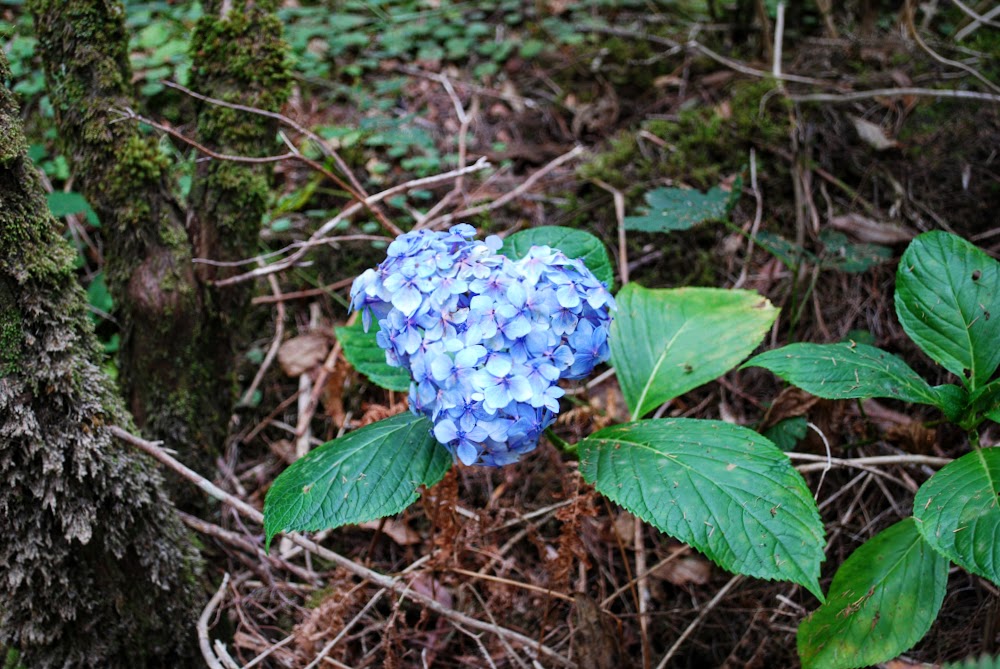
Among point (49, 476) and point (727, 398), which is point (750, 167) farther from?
point (49, 476)

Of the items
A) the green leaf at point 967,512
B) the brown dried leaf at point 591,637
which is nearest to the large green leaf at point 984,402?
the green leaf at point 967,512

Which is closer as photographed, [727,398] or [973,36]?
[727,398]

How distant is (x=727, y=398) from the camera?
94.0 inches

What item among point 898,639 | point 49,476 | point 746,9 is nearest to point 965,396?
point 898,639

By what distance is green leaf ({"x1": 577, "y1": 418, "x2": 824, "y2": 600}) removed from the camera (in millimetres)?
1267

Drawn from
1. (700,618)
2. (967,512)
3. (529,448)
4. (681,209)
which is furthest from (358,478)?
(681,209)

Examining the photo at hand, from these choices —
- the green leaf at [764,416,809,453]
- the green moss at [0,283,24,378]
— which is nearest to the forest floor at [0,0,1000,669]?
the green leaf at [764,416,809,453]

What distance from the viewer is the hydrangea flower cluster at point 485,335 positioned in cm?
132

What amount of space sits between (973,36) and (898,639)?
2610 mm

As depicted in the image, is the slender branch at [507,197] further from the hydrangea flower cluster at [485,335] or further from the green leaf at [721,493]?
the green leaf at [721,493]

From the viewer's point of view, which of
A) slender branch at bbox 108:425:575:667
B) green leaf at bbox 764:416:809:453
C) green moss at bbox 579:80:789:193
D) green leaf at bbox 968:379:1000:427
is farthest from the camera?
green moss at bbox 579:80:789:193

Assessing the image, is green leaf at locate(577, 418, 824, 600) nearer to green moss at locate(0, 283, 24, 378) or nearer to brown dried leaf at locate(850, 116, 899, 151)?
green moss at locate(0, 283, 24, 378)

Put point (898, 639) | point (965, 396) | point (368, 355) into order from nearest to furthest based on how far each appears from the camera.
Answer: point (898, 639) → point (965, 396) → point (368, 355)

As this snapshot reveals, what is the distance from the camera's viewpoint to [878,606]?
148cm
